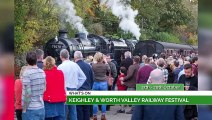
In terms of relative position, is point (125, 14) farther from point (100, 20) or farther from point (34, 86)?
point (34, 86)

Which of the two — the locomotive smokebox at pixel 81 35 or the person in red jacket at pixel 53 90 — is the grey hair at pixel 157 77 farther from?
the person in red jacket at pixel 53 90

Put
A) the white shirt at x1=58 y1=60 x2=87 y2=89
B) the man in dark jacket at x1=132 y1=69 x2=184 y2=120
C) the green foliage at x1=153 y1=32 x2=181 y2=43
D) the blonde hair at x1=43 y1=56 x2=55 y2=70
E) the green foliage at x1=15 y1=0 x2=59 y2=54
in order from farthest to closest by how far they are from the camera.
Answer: the white shirt at x1=58 y1=60 x2=87 y2=89
the blonde hair at x1=43 y1=56 x2=55 y2=70
the green foliage at x1=153 y1=32 x2=181 y2=43
the green foliage at x1=15 y1=0 x2=59 y2=54
the man in dark jacket at x1=132 y1=69 x2=184 y2=120

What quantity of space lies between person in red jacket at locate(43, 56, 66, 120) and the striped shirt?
0.14 metres

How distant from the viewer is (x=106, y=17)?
18.4ft

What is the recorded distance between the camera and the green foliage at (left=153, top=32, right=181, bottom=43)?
5548mm

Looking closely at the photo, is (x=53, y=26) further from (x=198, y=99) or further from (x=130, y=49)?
(x=198, y=99)

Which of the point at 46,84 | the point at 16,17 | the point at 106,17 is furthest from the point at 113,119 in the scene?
Result: the point at 16,17

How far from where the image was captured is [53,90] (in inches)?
236

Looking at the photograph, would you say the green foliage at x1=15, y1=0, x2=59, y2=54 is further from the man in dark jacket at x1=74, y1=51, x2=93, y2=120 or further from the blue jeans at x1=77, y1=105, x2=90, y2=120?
the blue jeans at x1=77, y1=105, x2=90, y2=120

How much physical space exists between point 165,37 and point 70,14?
40.5 inches

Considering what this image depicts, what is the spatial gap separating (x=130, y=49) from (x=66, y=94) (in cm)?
86

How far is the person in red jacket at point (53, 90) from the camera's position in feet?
19.3

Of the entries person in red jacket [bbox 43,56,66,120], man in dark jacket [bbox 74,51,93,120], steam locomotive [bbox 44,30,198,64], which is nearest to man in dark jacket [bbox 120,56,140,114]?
steam locomotive [bbox 44,30,198,64]

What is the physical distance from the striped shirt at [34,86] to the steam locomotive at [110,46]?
24 centimetres
